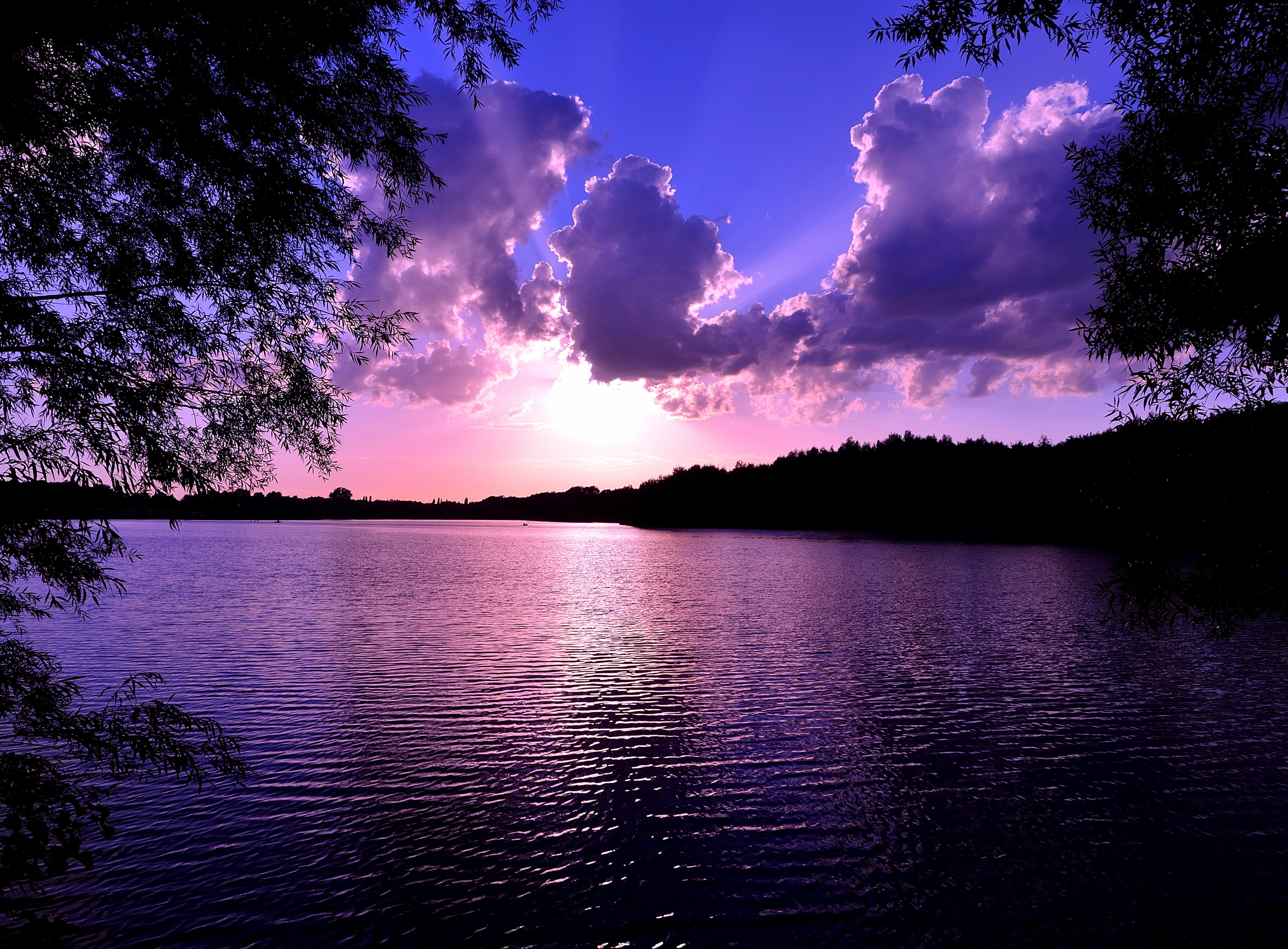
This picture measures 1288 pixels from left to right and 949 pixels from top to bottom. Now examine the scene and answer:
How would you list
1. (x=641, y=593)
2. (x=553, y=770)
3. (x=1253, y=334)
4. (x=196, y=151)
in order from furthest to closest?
(x=641, y=593) < (x=553, y=770) < (x=1253, y=334) < (x=196, y=151)

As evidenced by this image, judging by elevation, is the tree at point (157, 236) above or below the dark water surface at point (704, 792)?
above

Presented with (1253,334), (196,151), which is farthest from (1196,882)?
(196,151)

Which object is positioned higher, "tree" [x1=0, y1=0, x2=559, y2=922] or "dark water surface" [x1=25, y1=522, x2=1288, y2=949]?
"tree" [x1=0, y1=0, x2=559, y2=922]

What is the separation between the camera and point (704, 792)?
1224 centimetres

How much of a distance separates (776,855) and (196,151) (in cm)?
1291

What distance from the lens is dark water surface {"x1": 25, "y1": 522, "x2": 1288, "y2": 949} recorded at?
852 cm

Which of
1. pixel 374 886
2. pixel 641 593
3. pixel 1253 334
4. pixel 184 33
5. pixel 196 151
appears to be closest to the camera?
pixel 184 33

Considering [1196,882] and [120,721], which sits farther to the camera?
[1196,882]

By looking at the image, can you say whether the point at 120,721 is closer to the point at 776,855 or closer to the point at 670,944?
the point at 670,944

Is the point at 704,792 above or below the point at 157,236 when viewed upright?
below

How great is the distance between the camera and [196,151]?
8.33 metres

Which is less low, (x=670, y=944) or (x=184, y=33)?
(x=184, y=33)

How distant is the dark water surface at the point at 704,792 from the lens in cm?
852

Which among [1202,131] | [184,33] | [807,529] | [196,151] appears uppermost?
[1202,131]
